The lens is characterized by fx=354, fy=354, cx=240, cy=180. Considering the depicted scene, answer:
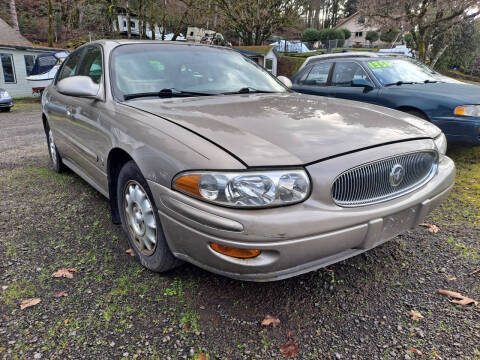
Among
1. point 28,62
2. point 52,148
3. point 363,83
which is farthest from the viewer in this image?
point 28,62

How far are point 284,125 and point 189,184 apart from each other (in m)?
0.73

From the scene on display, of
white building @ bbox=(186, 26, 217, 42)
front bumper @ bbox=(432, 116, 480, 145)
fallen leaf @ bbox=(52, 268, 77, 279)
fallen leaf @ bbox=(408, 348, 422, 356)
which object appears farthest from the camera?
white building @ bbox=(186, 26, 217, 42)

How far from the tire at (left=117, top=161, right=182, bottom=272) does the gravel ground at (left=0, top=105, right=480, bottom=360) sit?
151 millimetres

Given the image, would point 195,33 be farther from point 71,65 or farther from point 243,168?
point 243,168

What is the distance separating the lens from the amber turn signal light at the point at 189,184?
70.6 inches

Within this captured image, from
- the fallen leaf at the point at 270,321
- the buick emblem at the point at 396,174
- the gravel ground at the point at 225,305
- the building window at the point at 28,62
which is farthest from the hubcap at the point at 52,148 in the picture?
the building window at the point at 28,62

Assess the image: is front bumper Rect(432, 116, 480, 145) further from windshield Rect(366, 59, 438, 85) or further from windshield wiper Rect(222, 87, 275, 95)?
windshield wiper Rect(222, 87, 275, 95)

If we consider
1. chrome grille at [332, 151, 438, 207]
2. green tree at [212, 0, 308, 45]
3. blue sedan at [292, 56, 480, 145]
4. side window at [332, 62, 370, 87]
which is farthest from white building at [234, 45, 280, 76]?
chrome grille at [332, 151, 438, 207]

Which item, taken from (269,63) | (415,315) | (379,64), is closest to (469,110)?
(379,64)

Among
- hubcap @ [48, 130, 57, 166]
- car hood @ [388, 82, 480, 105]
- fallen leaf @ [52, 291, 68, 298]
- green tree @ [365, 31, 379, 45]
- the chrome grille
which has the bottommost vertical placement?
fallen leaf @ [52, 291, 68, 298]

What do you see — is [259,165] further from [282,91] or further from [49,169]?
[49,169]

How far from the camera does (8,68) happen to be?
18453 millimetres

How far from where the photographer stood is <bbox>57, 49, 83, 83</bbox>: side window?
3.88 metres

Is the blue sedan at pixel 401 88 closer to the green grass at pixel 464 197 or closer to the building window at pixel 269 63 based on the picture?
the green grass at pixel 464 197
